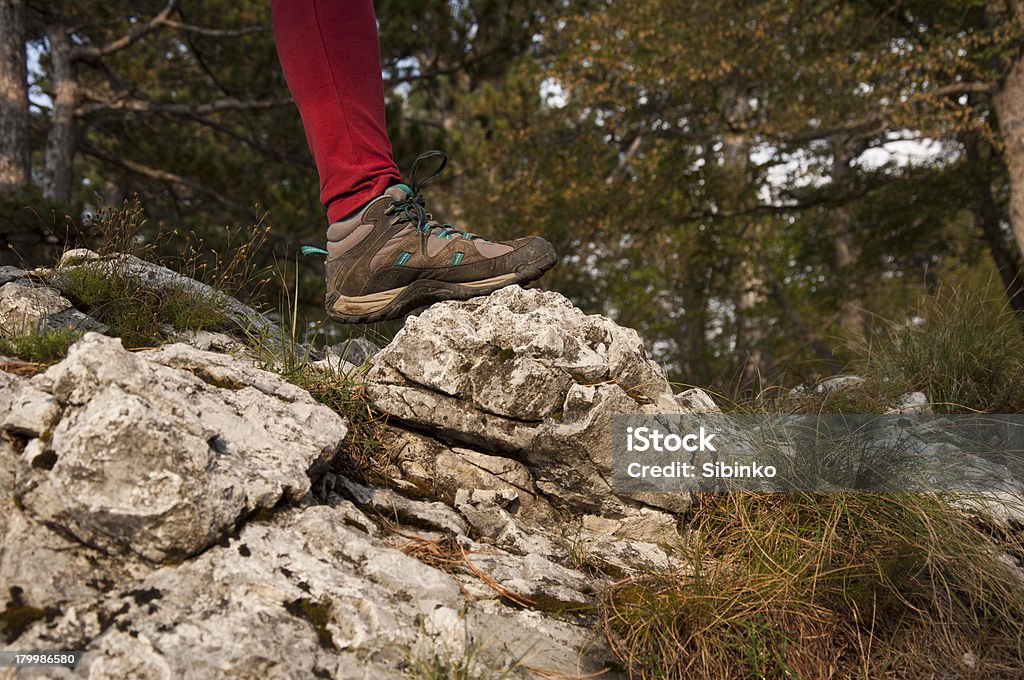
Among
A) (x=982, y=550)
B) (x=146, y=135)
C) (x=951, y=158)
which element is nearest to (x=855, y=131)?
(x=951, y=158)

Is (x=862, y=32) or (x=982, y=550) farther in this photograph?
(x=862, y=32)

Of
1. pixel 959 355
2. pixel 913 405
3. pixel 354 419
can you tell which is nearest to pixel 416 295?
pixel 354 419

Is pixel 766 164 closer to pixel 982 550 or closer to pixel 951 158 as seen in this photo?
pixel 951 158

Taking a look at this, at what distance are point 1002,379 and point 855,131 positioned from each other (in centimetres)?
735

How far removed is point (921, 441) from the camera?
2.44m

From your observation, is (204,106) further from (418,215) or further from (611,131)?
(418,215)

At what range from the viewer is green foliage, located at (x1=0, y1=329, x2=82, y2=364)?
1930 mm

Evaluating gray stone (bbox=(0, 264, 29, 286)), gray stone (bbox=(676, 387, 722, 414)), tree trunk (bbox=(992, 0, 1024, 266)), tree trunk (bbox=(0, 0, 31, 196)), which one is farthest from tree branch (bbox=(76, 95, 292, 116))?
tree trunk (bbox=(992, 0, 1024, 266))

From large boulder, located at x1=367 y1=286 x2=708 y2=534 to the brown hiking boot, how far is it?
0.23 m

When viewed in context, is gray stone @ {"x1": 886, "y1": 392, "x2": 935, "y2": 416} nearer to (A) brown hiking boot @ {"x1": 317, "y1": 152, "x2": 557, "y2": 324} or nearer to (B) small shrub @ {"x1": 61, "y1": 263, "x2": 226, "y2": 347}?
(A) brown hiking boot @ {"x1": 317, "y1": 152, "x2": 557, "y2": 324}

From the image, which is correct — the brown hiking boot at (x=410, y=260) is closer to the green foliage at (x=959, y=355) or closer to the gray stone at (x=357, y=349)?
the gray stone at (x=357, y=349)

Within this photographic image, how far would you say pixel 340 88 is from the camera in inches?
97.2

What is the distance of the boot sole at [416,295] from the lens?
2.56 m

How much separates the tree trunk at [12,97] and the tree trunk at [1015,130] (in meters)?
10.2
